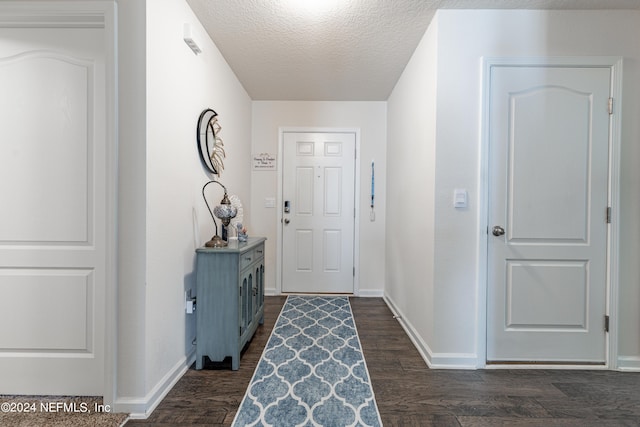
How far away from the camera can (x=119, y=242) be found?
149cm

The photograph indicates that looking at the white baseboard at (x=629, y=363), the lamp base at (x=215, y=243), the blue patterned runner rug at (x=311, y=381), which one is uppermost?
the lamp base at (x=215, y=243)

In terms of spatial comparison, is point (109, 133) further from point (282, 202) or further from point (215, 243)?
point (282, 202)

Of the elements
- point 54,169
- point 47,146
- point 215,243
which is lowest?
point 215,243

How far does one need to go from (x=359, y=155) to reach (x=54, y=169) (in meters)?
2.88

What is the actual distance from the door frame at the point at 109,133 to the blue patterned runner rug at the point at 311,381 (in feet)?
2.39

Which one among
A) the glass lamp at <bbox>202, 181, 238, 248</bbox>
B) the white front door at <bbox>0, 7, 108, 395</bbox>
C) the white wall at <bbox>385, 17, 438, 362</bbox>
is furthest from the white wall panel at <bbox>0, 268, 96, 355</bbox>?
the white wall at <bbox>385, 17, 438, 362</bbox>

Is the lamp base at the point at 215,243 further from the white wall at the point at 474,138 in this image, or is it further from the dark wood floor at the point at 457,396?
the white wall at the point at 474,138

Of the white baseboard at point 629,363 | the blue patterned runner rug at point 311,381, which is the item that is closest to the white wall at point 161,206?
the blue patterned runner rug at point 311,381

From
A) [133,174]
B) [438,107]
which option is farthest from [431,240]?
[133,174]

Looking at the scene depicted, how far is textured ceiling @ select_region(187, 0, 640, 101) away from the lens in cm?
191

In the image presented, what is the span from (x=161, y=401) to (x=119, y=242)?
909 mm

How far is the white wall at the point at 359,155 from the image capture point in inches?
143

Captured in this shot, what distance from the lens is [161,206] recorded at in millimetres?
1627

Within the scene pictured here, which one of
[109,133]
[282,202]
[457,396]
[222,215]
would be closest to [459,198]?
[457,396]
